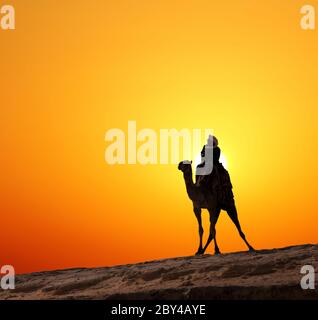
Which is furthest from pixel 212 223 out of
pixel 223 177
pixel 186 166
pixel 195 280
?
pixel 195 280

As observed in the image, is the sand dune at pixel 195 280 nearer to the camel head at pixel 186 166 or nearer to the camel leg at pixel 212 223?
the camel leg at pixel 212 223

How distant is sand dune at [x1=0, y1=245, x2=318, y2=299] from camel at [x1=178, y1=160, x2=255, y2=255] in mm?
1386

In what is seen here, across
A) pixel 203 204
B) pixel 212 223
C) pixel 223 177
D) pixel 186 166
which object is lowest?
pixel 212 223

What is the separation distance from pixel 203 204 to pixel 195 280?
5252 mm

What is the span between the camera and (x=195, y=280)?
1606cm

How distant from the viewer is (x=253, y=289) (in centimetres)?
1426

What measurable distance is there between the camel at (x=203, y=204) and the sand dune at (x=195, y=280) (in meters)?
1.39

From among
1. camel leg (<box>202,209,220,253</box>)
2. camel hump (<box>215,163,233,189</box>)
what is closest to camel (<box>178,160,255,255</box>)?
camel leg (<box>202,209,220,253</box>)

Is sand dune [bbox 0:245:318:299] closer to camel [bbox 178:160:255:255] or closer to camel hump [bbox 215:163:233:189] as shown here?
camel [bbox 178:160:255:255]

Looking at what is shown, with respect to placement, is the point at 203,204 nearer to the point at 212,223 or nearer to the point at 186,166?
the point at 212,223
